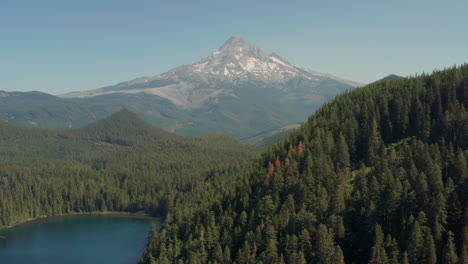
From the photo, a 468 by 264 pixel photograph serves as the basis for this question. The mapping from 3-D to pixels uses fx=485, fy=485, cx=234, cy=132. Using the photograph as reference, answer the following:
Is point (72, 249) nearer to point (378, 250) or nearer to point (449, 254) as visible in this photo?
point (378, 250)

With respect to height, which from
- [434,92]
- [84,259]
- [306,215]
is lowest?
[84,259]

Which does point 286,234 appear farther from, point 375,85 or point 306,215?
point 375,85

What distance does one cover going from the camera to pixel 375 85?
652 feet

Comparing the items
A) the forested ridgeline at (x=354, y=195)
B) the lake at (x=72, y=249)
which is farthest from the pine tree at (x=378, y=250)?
the lake at (x=72, y=249)

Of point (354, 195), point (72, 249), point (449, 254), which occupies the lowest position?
point (72, 249)

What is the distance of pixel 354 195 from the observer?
113500 millimetres

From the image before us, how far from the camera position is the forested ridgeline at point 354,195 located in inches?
3893

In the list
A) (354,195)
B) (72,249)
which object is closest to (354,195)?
(354,195)

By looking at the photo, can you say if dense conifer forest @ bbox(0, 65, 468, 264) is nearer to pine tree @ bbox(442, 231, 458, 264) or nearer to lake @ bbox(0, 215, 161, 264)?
pine tree @ bbox(442, 231, 458, 264)

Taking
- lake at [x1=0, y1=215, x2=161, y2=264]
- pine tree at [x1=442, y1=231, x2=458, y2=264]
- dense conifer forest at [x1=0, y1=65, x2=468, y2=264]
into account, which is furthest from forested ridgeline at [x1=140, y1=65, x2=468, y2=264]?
lake at [x1=0, y1=215, x2=161, y2=264]

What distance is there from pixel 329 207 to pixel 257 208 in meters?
20.9

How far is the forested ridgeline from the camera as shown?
9888cm

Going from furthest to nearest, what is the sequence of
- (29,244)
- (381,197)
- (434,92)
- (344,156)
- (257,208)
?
(29,244) → (434,92) → (344,156) → (257,208) → (381,197)

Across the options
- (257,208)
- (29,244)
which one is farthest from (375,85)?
(29,244)
